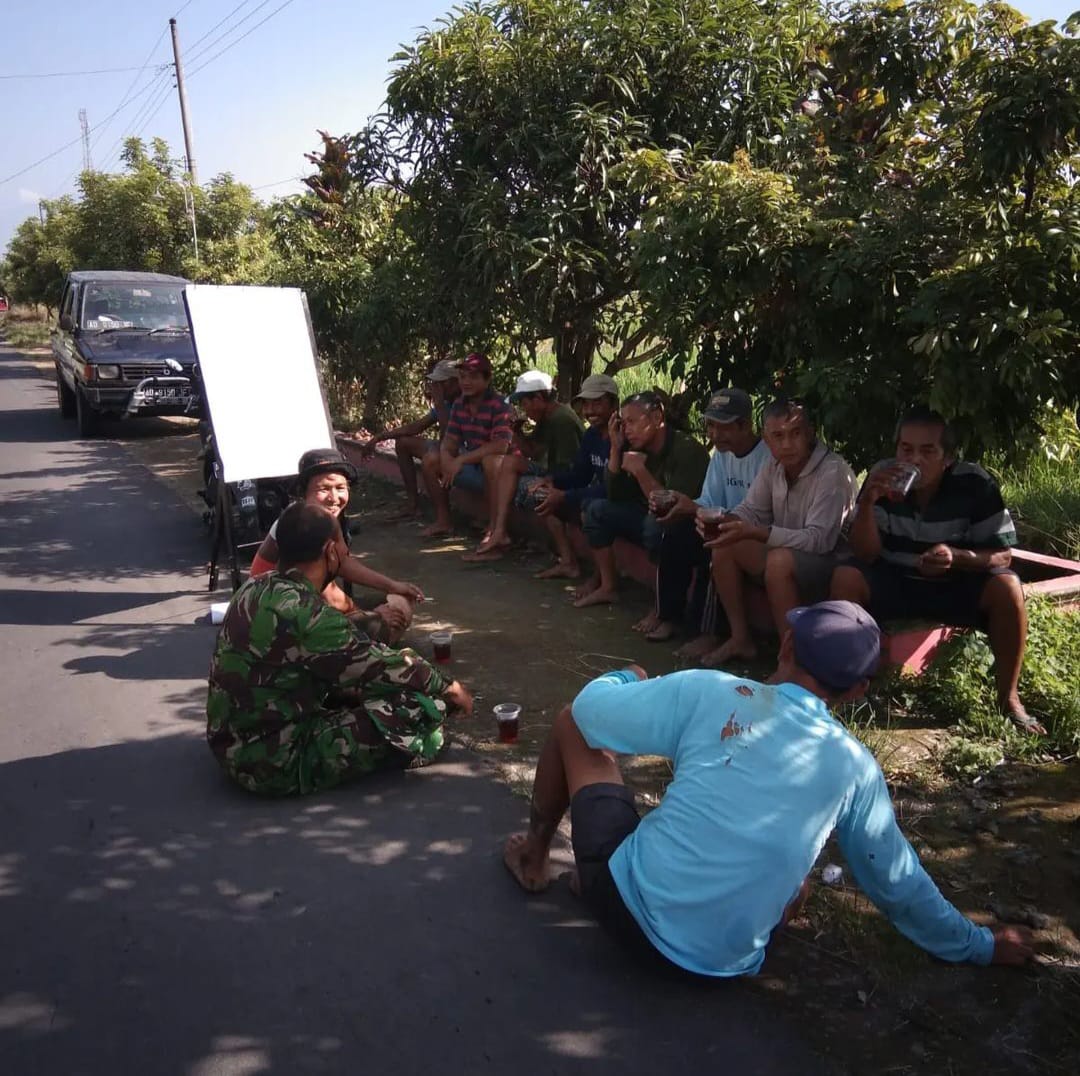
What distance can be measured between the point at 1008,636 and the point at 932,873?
4.21 ft

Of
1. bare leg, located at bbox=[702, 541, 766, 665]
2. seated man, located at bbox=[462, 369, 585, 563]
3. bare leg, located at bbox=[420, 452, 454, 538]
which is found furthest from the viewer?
bare leg, located at bbox=[420, 452, 454, 538]

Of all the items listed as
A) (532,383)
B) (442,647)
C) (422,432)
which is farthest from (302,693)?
(422,432)

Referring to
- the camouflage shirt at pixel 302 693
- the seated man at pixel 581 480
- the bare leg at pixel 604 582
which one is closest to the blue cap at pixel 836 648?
the camouflage shirt at pixel 302 693

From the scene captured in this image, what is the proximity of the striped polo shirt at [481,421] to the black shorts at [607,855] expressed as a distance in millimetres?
4718

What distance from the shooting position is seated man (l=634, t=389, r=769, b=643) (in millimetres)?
5293

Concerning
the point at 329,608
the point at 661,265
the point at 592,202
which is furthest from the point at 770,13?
the point at 329,608

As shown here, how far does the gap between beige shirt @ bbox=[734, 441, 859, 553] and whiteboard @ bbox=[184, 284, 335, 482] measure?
3.30 meters

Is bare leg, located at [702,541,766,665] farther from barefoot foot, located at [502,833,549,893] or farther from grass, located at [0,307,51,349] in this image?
grass, located at [0,307,51,349]

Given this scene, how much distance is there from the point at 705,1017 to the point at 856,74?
4630 millimetres

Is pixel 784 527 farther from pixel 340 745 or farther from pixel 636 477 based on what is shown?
pixel 340 745

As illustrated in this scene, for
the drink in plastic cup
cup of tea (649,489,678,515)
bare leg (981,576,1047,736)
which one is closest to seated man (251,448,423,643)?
cup of tea (649,489,678,515)

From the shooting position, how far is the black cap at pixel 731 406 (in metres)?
5.27

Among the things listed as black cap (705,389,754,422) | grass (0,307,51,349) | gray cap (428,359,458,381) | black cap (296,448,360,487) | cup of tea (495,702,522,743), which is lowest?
cup of tea (495,702,522,743)

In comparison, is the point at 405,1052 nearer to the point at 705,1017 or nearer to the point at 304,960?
the point at 304,960
